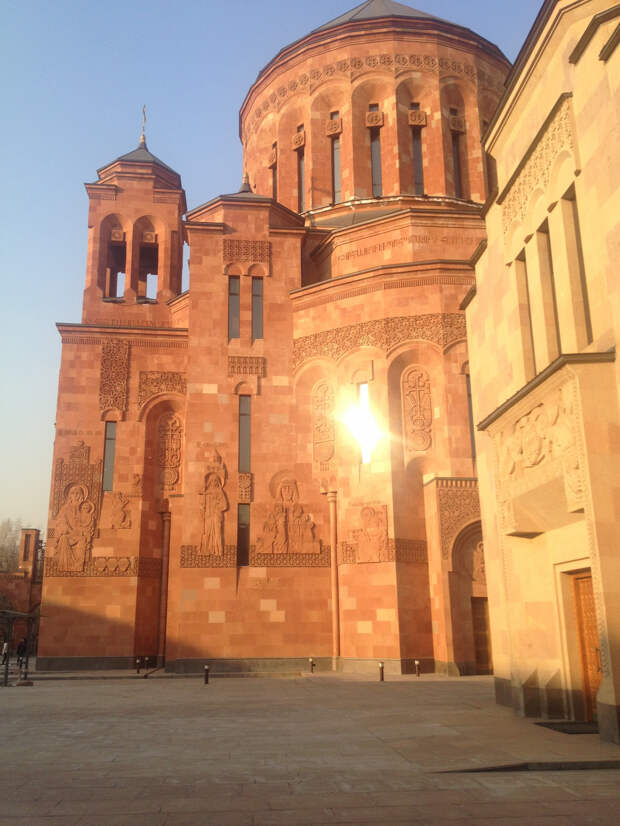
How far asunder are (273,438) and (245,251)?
6182mm

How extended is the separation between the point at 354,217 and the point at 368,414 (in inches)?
375

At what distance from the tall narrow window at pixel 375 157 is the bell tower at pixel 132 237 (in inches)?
289

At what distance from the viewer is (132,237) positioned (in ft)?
89.1

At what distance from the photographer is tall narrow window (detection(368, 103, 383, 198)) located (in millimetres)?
28266

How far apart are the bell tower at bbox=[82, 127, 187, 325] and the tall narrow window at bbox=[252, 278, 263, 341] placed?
5041mm

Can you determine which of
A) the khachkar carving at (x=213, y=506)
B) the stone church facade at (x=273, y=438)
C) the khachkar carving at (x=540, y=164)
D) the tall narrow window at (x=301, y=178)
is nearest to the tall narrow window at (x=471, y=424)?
the stone church facade at (x=273, y=438)

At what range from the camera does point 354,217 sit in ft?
88.4

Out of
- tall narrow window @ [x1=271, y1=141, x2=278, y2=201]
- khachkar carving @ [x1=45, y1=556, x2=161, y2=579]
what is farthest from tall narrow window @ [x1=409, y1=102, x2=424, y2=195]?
khachkar carving @ [x1=45, y1=556, x2=161, y2=579]

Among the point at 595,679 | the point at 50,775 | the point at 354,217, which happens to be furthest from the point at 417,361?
the point at 50,775

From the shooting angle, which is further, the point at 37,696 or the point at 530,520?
the point at 37,696

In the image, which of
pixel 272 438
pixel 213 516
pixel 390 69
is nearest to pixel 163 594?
pixel 213 516

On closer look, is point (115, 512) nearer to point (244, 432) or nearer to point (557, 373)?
point (244, 432)

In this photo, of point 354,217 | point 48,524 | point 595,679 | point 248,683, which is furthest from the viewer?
point 354,217

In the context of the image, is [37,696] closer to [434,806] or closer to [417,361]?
[434,806]
